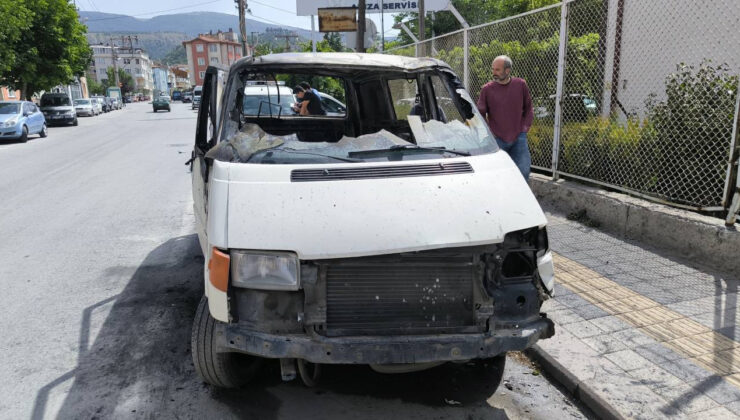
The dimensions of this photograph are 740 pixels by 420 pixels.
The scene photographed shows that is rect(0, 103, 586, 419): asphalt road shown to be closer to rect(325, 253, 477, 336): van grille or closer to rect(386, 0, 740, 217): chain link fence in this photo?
rect(325, 253, 477, 336): van grille

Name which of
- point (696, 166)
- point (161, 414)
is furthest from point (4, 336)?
point (696, 166)

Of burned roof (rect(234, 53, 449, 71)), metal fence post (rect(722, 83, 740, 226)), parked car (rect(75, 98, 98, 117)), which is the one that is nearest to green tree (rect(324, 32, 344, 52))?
parked car (rect(75, 98, 98, 117))

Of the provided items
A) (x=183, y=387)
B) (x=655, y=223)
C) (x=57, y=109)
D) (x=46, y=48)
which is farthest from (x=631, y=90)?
(x=46, y=48)

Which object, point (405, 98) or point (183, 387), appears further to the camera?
point (405, 98)

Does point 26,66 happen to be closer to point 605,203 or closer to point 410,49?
point 410,49

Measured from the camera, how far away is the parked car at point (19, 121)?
1877 cm

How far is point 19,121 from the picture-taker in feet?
63.0

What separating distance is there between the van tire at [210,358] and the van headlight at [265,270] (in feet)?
1.34

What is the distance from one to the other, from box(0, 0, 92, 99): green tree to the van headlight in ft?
92.1

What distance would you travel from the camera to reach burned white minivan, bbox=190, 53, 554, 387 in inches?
103

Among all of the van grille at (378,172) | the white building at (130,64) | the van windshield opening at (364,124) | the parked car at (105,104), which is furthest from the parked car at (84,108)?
the white building at (130,64)

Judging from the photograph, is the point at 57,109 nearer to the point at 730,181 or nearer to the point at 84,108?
the point at 84,108

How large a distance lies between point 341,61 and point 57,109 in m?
29.5

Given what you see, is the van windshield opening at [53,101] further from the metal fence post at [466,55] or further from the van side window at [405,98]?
the van side window at [405,98]
